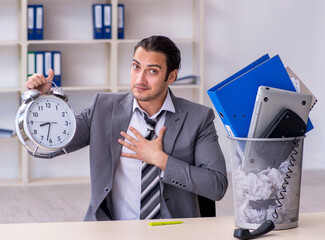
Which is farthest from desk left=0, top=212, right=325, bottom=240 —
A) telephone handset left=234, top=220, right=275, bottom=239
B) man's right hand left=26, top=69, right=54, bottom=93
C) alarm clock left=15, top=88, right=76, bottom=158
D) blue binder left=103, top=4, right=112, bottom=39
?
blue binder left=103, top=4, right=112, bottom=39

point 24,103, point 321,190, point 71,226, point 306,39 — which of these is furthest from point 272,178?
point 306,39

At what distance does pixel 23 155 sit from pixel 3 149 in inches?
11.6

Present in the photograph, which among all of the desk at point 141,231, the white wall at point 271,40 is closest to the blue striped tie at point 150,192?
the desk at point 141,231

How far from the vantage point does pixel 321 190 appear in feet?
17.6

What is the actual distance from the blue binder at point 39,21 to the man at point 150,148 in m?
3.03

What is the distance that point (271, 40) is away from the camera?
6.13 metres

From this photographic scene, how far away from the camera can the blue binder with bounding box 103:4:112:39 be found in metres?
5.47

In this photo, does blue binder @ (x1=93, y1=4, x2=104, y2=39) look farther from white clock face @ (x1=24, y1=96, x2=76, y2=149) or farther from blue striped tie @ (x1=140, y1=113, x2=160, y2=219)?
white clock face @ (x1=24, y1=96, x2=76, y2=149)

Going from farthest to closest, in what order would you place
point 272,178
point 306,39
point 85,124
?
point 306,39 < point 85,124 < point 272,178

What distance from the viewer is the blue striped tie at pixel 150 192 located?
8.04 ft

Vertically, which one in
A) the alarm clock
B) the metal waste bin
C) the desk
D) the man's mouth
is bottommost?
the desk

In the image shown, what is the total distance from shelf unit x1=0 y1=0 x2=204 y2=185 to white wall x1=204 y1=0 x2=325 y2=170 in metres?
0.19

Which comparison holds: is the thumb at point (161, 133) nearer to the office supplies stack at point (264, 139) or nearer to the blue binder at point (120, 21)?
the office supplies stack at point (264, 139)

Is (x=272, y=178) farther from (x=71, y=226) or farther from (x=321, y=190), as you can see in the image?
(x=321, y=190)
